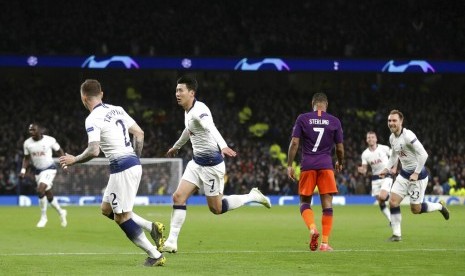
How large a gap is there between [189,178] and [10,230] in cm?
795

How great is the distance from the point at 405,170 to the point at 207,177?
513cm

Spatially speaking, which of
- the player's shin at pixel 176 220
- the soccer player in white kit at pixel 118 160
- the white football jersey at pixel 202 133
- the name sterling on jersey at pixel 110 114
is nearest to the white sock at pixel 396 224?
the white football jersey at pixel 202 133

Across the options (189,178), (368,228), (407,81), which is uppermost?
(407,81)

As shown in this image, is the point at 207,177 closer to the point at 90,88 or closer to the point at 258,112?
the point at 90,88

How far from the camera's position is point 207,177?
14.1 m

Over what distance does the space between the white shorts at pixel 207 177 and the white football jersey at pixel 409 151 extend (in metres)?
4.49

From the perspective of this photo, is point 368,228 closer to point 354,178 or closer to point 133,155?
point 133,155

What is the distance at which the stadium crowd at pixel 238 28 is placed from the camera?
4116cm

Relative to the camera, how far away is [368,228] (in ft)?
71.3

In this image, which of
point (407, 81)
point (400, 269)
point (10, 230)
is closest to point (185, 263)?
point (400, 269)

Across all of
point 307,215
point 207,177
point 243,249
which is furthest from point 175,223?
point 307,215

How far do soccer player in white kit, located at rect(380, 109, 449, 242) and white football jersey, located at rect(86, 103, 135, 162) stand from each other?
6.58 metres

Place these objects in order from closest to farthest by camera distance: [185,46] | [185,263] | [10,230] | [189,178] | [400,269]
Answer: [400,269] → [185,263] → [189,178] → [10,230] → [185,46]

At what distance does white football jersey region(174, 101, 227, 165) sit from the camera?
13633 mm
